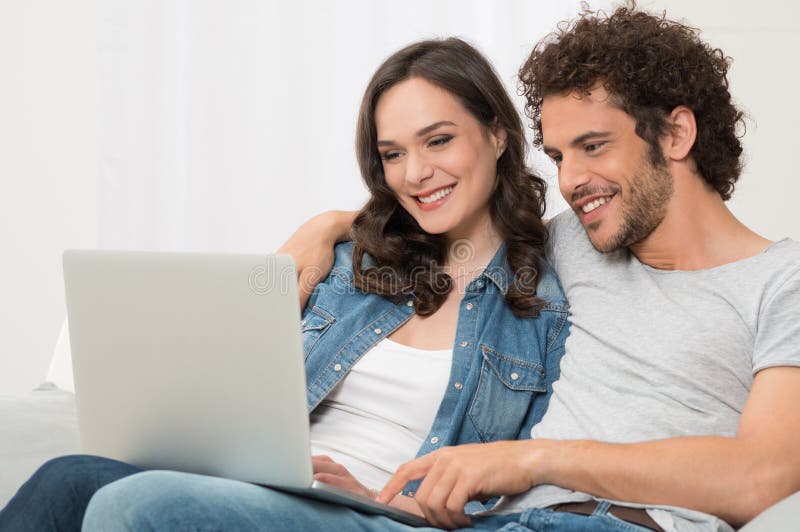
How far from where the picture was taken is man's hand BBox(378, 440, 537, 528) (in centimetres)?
132

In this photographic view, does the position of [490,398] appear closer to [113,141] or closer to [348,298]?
[348,298]

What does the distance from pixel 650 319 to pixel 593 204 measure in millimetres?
233

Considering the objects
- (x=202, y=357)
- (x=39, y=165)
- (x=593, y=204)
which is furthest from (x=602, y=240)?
(x=39, y=165)

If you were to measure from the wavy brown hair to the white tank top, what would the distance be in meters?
0.13

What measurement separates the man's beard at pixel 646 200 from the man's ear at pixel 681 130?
0.05 metres

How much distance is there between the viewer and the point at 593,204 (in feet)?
5.29

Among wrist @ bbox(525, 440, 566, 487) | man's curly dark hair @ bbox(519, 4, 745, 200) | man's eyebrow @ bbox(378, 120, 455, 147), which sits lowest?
wrist @ bbox(525, 440, 566, 487)

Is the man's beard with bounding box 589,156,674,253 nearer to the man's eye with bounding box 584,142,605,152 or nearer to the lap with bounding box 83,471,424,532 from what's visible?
the man's eye with bounding box 584,142,605,152

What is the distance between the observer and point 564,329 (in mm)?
1714

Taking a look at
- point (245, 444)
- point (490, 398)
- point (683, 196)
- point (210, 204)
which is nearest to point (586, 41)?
point (683, 196)

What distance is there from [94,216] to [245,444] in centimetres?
223

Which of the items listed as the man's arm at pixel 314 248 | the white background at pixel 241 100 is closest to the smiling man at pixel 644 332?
the man's arm at pixel 314 248

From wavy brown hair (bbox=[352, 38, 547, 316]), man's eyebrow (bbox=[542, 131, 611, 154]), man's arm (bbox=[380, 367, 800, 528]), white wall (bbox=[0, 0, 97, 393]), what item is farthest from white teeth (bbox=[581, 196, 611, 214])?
white wall (bbox=[0, 0, 97, 393])

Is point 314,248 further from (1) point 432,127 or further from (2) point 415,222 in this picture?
(1) point 432,127
